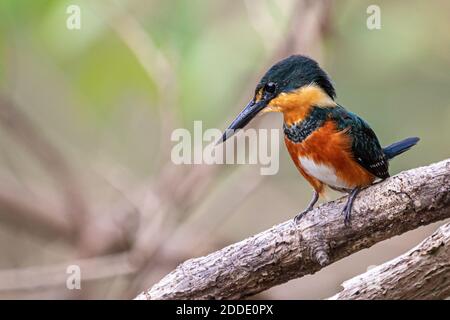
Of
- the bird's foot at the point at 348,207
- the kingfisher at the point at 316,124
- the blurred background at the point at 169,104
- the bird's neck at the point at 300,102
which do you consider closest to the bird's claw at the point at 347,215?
the bird's foot at the point at 348,207

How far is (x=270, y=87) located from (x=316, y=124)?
0.50ft

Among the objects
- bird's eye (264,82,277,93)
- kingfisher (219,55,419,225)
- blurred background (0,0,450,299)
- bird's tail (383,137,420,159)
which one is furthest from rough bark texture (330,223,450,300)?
blurred background (0,0,450,299)

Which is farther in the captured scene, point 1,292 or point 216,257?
point 1,292

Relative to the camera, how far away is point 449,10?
11.5 feet

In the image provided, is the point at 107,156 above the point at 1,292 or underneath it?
above

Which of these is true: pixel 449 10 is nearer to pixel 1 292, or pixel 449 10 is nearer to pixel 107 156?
pixel 107 156

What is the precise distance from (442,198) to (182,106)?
1.54 meters

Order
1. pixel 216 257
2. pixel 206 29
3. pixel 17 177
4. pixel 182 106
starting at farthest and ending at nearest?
pixel 17 177
pixel 206 29
pixel 182 106
pixel 216 257

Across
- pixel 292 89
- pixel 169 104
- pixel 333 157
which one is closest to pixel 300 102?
pixel 292 89

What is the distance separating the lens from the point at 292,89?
1.99 meters

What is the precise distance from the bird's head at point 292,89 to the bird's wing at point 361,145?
57mm

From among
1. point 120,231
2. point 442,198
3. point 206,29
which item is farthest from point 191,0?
point 442,198

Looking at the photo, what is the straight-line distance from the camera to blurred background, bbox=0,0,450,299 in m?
3.16

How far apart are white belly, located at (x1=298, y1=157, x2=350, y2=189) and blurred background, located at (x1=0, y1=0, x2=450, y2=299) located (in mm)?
1079
